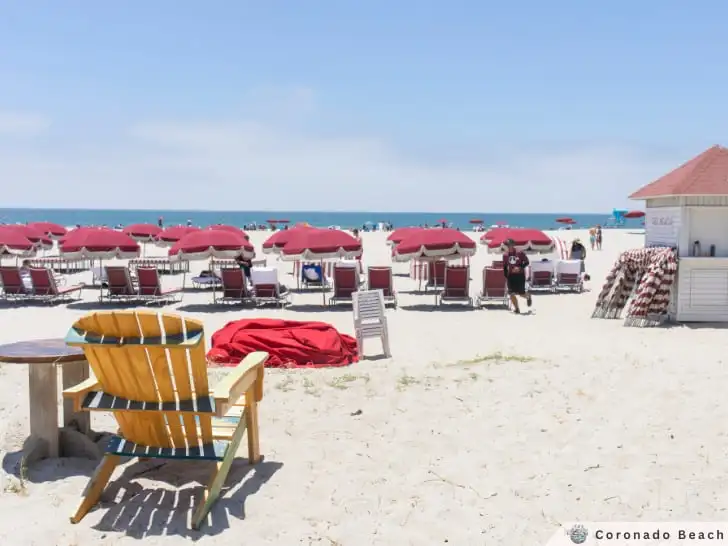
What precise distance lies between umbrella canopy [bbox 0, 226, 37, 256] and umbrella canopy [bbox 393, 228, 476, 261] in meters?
8.79

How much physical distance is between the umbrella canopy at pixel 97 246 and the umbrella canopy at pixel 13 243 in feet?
4.51

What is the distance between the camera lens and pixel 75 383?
4801mm

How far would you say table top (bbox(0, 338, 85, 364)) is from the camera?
4289 mm

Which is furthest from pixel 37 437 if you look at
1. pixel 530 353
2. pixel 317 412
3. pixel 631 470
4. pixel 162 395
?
pixel 530 353

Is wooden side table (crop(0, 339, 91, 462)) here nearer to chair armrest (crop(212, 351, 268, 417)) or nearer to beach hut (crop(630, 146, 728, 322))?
chair armrest (crop(212, 351, 268, 417))

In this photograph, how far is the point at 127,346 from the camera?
12.0 ft

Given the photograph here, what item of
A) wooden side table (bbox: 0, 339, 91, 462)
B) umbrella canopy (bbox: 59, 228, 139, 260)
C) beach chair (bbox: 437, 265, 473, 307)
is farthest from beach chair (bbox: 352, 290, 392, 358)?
umbrella canopy (bbox: 59, 228, 139, 260)

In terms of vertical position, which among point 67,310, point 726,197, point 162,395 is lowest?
point 67,310

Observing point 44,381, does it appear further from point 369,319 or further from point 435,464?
point 369,319

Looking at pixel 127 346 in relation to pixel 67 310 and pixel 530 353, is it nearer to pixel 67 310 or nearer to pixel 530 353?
pixel 530 353

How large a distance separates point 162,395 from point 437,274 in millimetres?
13454

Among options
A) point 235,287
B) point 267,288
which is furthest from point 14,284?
point 267,288

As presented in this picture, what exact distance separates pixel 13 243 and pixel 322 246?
298 inches

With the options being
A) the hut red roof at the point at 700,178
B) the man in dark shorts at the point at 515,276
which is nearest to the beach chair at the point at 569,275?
the man in dark shorts at the point at 515,276
